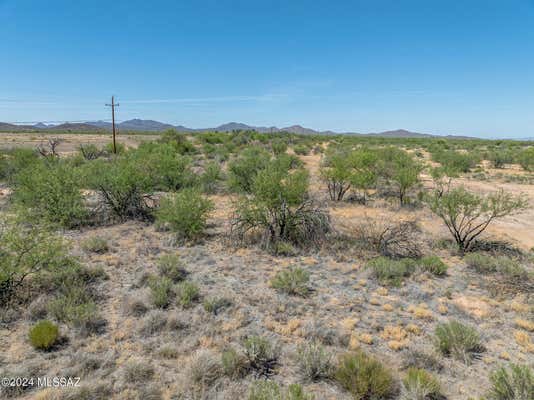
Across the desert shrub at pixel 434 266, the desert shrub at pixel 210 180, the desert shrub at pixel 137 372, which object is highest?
the desert shrub at pixel 210 180

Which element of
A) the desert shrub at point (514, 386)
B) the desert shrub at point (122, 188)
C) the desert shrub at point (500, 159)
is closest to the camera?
the desert shrub at point (514, 386)

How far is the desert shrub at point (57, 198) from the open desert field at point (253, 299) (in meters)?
0.07

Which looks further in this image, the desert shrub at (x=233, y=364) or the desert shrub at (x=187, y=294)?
the desert shrub at (x=187, y=294)

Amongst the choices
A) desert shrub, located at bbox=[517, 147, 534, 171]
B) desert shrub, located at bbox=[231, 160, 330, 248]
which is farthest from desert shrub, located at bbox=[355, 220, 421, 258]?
desert shrub, located at bbox=[517, 147, 534, 171]

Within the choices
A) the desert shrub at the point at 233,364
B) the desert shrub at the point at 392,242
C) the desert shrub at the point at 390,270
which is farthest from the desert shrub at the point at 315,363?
the desert shrub at the point at 392,242

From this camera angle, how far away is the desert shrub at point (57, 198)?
12.3m

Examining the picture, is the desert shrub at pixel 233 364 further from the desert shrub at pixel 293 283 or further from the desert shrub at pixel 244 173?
the desert shrub at pixel 244 173

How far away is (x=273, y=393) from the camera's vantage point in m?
4.25

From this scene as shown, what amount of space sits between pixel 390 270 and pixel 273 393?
19.8 feet

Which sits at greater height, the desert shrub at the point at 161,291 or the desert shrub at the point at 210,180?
the desert shrub at the point at 210,180

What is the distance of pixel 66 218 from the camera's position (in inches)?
479

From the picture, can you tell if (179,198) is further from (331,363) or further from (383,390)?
(383,390)

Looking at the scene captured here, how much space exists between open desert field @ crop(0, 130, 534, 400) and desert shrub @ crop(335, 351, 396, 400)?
2 centimetres

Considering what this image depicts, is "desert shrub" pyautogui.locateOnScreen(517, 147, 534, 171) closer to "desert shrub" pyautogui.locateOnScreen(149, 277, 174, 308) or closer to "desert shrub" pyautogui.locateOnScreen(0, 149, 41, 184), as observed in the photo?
"desert shrub" pyautogui.locateOnScreen(149, 277, 174, 308)
